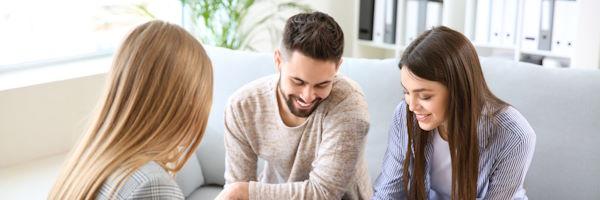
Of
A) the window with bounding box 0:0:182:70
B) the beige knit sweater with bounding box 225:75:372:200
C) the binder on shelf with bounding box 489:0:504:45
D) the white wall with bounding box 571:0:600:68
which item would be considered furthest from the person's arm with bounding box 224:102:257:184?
the binder on shelf with bounding box 489:0:504:45

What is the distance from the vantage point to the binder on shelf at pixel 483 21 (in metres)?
3.68

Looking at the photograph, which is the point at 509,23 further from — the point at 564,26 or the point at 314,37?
the point at 314,37

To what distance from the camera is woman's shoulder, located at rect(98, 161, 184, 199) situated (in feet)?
4.53

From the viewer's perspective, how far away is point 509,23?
11.9ft

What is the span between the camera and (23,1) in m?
3.25

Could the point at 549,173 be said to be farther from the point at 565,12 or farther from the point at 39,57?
the point at 39,57

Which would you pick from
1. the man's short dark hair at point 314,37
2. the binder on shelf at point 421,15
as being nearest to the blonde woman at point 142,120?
the man's short dark hair at point 314,37

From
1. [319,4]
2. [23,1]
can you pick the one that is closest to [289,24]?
[23,1]

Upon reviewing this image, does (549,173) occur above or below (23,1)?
below

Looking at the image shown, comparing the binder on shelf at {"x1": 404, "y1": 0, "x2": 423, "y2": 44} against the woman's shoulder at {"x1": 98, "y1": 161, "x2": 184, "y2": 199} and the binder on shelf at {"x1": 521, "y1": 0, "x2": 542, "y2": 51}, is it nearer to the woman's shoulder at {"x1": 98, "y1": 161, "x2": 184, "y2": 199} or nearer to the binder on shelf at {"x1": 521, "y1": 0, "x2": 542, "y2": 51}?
the binder on shelf at {"x1": 521, "y1": 0, "x2": 542, "y2": 51}

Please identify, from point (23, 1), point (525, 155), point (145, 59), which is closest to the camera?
point (145, 59)

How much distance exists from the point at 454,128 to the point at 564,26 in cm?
173

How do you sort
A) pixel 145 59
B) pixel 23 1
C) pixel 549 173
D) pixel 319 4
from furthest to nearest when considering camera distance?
pixel 319 4 → pixel 23 1 → pixel 549 173 → pixel 145 59

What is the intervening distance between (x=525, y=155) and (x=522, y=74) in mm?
474
